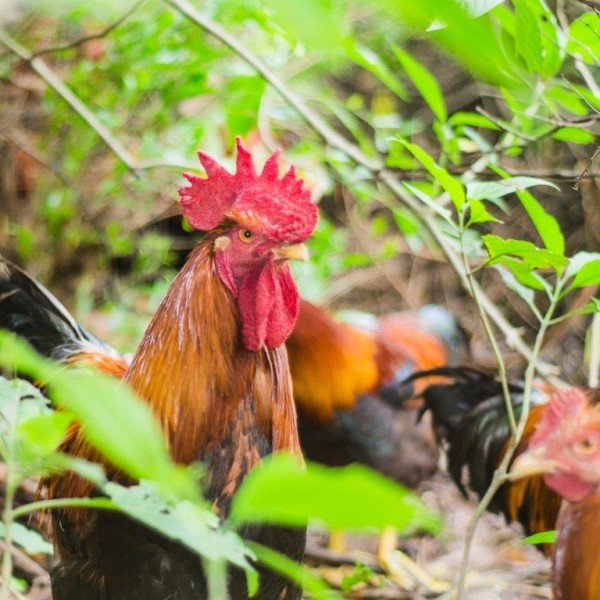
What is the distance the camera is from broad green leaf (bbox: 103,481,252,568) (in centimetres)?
69

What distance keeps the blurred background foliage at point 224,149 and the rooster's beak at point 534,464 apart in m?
0.59

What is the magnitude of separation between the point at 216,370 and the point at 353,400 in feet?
5.44

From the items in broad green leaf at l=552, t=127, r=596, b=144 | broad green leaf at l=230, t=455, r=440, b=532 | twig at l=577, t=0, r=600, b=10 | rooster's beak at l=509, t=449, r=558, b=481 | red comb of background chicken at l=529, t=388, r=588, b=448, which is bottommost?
rooster's beak at l=509, t=449, r=558, b=481

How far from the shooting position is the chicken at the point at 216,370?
170cm

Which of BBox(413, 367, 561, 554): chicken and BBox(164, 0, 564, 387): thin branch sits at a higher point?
BBox(164, 0, 564, 387): thin branch

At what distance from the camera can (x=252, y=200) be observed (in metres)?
1.72

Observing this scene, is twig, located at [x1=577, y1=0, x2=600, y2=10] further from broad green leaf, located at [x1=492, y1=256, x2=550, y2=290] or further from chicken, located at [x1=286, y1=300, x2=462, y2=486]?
chicken, located at [x1=286, y1=300, x2=462, y2=486]

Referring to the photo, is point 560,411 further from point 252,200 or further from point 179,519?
point 179,519

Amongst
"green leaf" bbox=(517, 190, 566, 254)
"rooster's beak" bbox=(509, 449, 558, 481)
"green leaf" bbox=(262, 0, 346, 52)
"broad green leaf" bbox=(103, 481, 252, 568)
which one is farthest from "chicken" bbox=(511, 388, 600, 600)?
"green leaf" bbox=(262, 0, 346, 52)

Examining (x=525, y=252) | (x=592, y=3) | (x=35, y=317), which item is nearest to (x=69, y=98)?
(x=35, y=317)

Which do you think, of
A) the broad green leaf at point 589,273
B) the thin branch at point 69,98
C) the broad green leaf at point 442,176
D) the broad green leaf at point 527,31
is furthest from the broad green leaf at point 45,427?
the thin branch at point 69,98

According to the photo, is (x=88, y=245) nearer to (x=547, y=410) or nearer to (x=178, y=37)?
(x=178, y=37)

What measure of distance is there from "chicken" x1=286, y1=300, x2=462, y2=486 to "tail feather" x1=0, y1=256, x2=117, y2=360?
1.08 metres

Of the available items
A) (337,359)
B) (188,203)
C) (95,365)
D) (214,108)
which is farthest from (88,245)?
(188,203)
